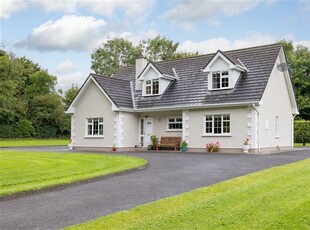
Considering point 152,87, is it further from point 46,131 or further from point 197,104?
point 46,131

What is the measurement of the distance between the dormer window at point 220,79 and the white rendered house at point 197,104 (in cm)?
2

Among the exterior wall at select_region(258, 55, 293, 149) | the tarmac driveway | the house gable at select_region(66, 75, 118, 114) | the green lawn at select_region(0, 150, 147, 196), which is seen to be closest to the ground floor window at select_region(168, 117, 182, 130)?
the house gable at select_region(66, 75, 118, 114)

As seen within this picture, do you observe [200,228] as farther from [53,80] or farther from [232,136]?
[53,80]

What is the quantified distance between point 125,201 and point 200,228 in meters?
2.92

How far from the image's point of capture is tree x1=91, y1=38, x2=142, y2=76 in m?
63.1

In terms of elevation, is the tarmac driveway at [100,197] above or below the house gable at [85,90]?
below

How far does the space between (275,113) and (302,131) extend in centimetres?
→ 1182

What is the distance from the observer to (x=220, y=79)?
969 inches

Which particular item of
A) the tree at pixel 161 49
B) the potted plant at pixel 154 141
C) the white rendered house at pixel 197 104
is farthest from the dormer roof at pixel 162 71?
the tree at pixel 161 49

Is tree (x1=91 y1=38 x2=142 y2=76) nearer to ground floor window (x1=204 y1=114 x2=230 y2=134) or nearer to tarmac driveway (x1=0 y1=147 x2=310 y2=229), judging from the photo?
ground floor window (x1=204 y1=114 x2=230 y2=134)

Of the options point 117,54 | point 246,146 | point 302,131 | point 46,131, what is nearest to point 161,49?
point 117,54

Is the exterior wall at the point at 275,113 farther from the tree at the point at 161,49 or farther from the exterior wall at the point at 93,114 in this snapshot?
the tree at the point at 161,49

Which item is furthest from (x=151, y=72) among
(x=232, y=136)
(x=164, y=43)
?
(x=164, y=43)

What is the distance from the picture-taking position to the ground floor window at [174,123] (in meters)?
26.4
